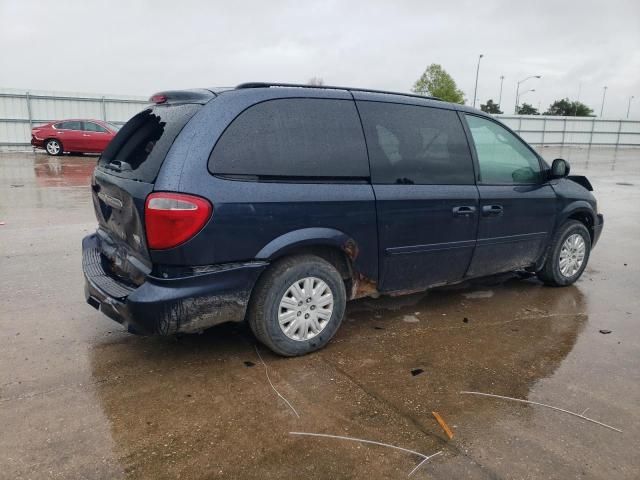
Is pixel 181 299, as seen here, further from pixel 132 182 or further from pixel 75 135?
pixel 75 135

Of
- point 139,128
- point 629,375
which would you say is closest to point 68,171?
point 139,128

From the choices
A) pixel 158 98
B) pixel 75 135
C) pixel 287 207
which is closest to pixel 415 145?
pixel 287 207

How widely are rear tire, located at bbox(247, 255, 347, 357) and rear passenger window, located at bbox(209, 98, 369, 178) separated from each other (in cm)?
64

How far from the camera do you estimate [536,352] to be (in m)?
3.85

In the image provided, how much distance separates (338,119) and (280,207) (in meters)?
0.83

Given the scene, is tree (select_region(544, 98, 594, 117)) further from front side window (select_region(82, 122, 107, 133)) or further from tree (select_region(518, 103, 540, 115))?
front side window (select_region(82, 122, 107, 133))

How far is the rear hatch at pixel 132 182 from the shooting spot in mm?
3154

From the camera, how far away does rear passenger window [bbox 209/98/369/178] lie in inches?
125

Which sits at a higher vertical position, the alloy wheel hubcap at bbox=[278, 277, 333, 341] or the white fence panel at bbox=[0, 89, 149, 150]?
the white fence panel at bbox=[0, 89, 149, 150]

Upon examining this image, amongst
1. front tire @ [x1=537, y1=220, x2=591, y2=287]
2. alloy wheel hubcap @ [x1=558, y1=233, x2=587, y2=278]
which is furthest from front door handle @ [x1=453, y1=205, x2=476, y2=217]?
alloy wheel hubcap @ [x1=558, y1=233, x2=587, y2=278]

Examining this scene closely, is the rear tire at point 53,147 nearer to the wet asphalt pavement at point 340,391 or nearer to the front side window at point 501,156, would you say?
the wet asphalt pavement at point 340,391

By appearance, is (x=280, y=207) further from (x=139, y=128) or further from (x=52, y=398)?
(x=52, y=398)

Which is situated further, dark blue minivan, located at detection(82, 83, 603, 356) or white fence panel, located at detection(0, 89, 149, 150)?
white fence panel, located at detection(0, 89, 149, 150)

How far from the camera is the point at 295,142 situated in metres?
3.41
